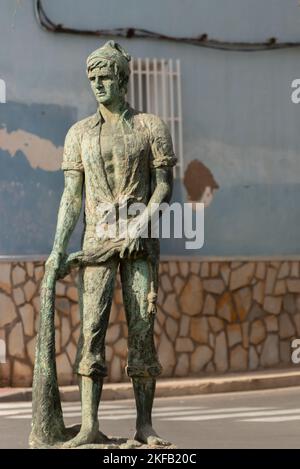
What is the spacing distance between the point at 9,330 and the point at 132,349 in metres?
7.45

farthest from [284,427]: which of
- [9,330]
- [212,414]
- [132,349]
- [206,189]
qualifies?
[206,189]

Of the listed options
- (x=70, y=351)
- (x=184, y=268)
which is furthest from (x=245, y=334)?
(x=70, y=351)

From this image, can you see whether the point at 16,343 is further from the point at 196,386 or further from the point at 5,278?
the point at 196,386

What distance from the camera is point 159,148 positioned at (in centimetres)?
938

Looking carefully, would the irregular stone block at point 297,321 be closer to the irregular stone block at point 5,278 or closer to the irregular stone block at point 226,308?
the irregular stone block at point 226,308

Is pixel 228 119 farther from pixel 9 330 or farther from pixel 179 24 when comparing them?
pixel 9 330

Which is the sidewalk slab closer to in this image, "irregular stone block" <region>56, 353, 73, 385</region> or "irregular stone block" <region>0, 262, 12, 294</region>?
"irregular stone block" <region>56, 353, 73, 385</region>

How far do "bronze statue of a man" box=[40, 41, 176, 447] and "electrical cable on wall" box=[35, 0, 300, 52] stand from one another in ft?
25.5

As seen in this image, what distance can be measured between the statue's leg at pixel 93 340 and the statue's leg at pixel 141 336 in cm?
12

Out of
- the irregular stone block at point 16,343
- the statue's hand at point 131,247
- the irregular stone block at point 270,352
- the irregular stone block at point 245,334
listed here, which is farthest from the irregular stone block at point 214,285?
the statue's hand at point 131,247

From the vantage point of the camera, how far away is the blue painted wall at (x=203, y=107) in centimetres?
1689

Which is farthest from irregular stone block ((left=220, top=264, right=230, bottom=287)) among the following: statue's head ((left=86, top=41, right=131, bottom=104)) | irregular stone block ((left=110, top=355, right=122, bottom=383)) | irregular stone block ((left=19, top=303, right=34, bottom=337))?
statue's head ((left=86, top=41, right=131, bottom=104))

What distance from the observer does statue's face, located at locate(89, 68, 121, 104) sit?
30.7ft

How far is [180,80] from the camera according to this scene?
17891 millimetres
